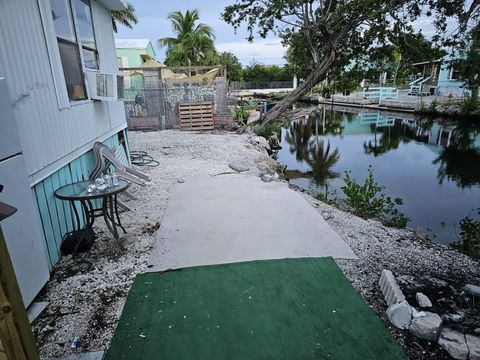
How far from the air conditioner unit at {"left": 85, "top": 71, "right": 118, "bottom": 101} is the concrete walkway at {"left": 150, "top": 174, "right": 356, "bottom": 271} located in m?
1.81

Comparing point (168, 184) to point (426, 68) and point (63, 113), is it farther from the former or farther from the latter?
point (426, 68)

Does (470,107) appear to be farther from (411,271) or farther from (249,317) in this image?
(249,317)

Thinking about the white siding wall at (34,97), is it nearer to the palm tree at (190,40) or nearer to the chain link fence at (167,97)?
the chain link fence at (167,97)

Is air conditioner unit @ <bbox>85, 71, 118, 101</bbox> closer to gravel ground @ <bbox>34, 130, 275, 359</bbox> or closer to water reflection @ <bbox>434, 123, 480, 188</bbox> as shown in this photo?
gravel ground @ <bbox>34, 130, 275, 359</bbox>

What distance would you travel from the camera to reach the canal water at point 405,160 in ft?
20.8

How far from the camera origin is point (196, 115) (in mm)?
11820

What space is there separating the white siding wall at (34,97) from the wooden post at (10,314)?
1690 millimetres

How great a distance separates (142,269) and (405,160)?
1009cm

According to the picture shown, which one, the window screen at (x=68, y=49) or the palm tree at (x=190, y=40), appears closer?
the window screen at (x=68, y=49)

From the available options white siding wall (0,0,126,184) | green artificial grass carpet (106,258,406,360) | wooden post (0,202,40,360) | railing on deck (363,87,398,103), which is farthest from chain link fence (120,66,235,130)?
railing on deck (363,87,398,103)

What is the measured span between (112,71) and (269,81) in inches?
1434

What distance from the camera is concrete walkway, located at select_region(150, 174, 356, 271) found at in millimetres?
3127

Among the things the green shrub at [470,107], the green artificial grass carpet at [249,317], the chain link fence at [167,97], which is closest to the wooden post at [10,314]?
the green artificial grass carpet at [249,317]

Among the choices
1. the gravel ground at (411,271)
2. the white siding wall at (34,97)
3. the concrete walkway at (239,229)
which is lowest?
the gravel ground at (411,271)
